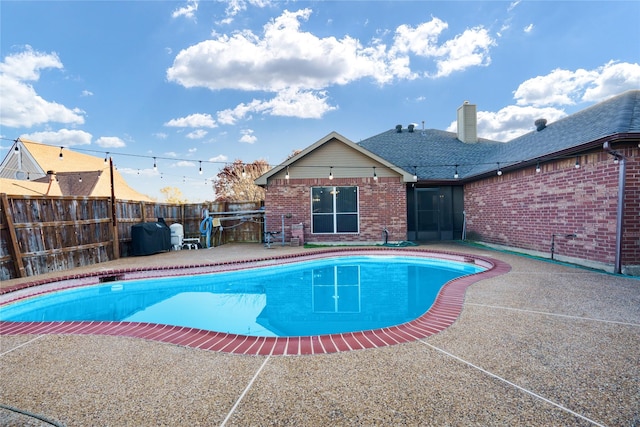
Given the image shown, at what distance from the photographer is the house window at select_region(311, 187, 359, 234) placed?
38.9 ft

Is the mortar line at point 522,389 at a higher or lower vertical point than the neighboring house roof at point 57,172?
lower

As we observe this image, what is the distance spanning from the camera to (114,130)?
1777 centimetres

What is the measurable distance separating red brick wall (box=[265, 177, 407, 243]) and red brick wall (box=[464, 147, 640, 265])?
11.1 feet

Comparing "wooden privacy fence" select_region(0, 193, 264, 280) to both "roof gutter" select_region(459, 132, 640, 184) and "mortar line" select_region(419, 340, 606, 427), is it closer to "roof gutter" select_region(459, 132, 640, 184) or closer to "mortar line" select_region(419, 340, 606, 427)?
"mortar line" select_region(419, 340, 606, 427)

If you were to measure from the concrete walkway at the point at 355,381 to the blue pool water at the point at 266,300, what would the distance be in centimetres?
151

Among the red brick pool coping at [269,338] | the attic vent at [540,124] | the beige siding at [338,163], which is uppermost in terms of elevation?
the attic vent at [540,124]

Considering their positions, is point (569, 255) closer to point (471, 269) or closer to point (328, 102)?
point (471, 269)

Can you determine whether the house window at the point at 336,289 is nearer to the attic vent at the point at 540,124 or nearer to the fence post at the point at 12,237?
the fence post at the point at 12,237

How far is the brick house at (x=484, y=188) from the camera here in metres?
6.32

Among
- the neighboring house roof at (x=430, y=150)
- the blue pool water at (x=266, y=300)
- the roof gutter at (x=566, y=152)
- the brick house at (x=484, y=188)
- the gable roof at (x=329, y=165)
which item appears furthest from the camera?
the neighboring house roof at (x=430, y=150)

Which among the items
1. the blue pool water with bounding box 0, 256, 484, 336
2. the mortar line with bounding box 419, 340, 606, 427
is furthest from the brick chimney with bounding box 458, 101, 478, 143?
the mortar line with bounding box 419, 340, 606, 427

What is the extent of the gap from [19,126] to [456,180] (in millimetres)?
26593

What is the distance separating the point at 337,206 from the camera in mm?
11867

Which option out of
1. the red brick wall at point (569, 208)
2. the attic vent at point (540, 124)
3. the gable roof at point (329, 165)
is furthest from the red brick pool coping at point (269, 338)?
the attic vent at point (540, 124)
